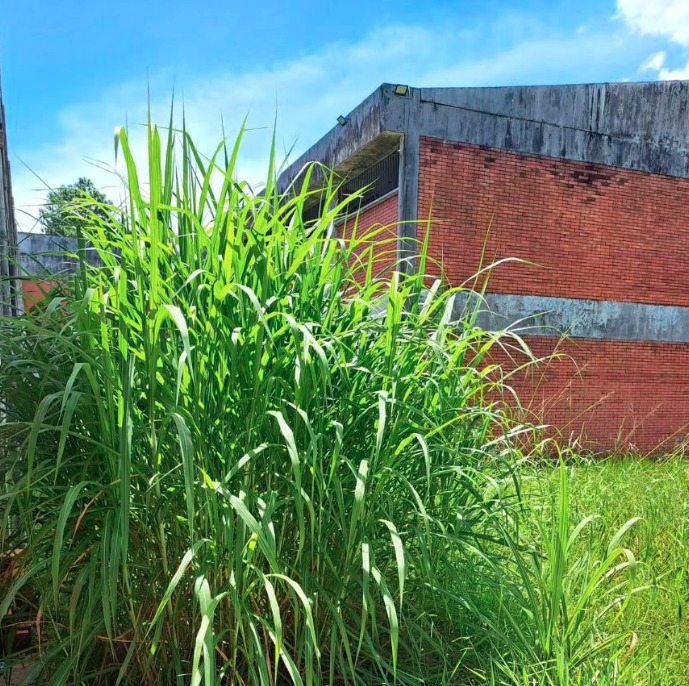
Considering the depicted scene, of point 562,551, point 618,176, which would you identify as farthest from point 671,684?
point 618,176

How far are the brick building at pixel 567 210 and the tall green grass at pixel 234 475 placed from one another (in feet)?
24.2

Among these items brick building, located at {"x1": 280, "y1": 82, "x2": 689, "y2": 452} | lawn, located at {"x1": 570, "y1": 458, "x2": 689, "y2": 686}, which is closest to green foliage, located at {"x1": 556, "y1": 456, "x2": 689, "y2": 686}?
lawn, located at {"x1": 570, "y1": 458, "x2": 689, "y2": 686}

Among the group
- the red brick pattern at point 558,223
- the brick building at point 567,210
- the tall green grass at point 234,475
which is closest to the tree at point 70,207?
the tall green grass at point 234,475

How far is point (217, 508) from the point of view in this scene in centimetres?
159

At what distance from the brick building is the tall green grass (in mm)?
7364

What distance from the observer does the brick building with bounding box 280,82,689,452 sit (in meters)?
9.85

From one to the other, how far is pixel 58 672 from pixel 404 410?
118 centimetres

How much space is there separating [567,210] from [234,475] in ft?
33.8

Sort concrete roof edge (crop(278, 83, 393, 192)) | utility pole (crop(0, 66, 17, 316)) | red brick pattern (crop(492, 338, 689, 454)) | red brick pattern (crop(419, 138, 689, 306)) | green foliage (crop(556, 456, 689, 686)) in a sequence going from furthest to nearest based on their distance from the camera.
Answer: red brick pattern (crop(492, 338, 689, 454)) → red brick pattern (crop(419, 138, 689, 306)) → concrete roof edge (crop(278, 83, 393, 192)) → utility pole (crop(0, 66, 17, 316)) → green foliage (crop(556, 456, 689, 686))

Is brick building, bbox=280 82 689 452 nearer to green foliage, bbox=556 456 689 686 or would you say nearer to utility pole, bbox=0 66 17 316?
green foliage, bbox=556 456 689 686

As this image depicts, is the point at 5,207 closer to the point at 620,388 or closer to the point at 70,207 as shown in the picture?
the point at 70,207

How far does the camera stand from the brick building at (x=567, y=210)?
9.85m

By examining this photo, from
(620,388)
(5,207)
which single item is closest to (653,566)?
(5,207)

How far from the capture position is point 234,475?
1.73 m
